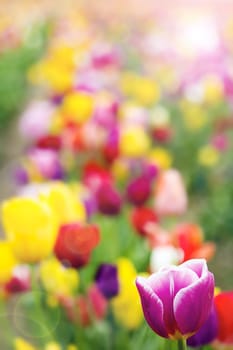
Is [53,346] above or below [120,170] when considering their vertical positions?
below

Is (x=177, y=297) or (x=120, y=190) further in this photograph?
(x=120, y=190)

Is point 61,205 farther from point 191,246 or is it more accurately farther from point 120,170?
point 120,170

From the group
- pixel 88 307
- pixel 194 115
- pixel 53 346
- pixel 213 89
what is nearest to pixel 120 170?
pixel 213 89

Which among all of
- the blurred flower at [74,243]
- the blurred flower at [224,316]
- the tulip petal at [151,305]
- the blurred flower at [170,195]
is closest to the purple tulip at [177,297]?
the tulip petal at [151,305]

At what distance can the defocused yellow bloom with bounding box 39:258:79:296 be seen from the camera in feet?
4.91

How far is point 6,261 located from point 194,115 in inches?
74.5

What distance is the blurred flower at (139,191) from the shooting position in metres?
1.91

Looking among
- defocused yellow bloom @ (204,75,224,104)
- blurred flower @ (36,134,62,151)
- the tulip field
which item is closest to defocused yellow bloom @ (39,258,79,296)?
the tulip field

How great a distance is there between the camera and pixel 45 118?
284 cm

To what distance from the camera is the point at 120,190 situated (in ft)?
8.01

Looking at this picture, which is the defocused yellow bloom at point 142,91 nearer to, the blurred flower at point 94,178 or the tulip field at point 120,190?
the tulip field at point 120,190

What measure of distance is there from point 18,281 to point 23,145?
2289mm

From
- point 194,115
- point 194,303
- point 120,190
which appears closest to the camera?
point 194,303

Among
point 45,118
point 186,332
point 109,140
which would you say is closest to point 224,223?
point 109,140
